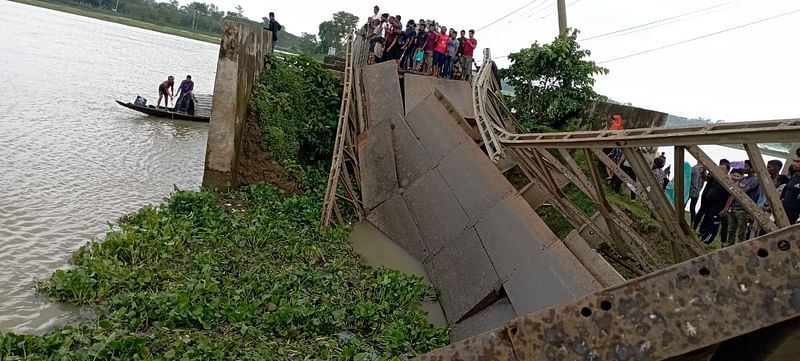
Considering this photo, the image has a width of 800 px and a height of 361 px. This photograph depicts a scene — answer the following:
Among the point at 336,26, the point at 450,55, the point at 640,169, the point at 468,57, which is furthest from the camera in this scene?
the point at 336,26

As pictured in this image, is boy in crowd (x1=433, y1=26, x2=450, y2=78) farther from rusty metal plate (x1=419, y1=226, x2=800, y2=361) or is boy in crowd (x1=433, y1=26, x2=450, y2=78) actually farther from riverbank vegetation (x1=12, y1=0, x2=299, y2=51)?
riverbank vegetation (x1=12, y1=0, x2=299, y2=51)

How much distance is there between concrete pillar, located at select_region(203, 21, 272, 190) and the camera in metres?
11.4

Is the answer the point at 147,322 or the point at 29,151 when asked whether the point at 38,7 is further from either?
the point at 147,322

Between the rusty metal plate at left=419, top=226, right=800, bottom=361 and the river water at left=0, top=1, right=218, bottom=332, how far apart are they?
6.58m

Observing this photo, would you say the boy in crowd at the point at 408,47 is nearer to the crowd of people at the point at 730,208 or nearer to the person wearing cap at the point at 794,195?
the crowd of people at the point at 730,208

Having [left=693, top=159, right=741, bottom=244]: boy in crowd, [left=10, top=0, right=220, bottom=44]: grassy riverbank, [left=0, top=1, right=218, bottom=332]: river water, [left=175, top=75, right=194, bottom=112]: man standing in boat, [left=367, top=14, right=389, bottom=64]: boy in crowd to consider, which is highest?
[left=10, top=0, right=220, bottom=44]: grassy riverbank

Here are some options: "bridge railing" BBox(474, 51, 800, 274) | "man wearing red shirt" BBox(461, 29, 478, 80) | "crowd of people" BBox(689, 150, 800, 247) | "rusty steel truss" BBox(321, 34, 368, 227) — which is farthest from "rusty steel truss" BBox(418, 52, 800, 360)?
"man wearing red shirt" BBox(461, 29, 478, 80)

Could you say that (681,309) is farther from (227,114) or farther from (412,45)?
(412,45)

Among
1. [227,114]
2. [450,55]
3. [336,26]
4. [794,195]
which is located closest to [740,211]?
[794,195]

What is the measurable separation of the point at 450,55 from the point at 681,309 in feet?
48.7

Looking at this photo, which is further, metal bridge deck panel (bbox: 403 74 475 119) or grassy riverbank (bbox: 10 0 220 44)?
grassy riverbank (bbox: 10 0 220 44)

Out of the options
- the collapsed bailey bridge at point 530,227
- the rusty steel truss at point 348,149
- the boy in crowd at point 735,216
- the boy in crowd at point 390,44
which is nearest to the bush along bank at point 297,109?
the collapsed bailey bridge at point 530,227

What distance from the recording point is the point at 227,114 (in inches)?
454

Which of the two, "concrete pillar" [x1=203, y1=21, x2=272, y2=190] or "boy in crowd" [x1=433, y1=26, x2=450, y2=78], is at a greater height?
"boy in crowd" [x1=433, y1=26, x2=450, y2=78]
